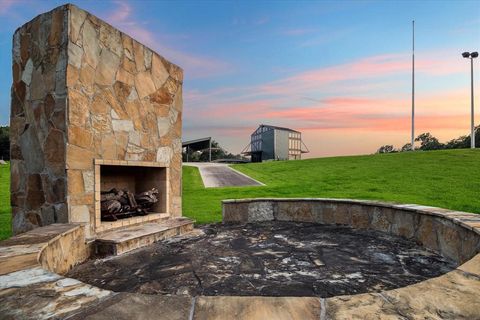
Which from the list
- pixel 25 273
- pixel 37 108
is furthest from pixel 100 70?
pixel 25 273

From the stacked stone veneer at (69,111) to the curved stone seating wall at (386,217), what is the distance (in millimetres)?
2903

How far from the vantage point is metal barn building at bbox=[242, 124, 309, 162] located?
4709 cm

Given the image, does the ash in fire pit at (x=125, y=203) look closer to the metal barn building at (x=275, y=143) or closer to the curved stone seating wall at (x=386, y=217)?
the curved stone seating wall at (x=386, y=217)

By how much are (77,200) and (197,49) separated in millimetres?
5838

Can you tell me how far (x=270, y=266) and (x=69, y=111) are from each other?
3419 mm

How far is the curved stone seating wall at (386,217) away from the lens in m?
3.98

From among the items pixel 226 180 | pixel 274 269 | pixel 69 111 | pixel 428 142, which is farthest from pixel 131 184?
pixel 428 142

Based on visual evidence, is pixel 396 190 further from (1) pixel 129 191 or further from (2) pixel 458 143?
(2) pixel 458 143

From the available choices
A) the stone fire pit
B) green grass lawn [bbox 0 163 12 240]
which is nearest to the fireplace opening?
the stone fire pit

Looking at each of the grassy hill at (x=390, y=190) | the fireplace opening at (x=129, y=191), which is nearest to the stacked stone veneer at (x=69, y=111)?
the fireplace opening at (x=129, y=191)

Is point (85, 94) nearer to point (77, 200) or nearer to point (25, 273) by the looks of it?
point (77, 200)

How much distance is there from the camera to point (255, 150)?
5259cm

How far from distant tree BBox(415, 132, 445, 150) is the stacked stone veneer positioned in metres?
52.6

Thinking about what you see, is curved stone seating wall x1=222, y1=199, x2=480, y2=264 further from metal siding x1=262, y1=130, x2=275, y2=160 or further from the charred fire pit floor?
metal siding x1=262, y1=130, x2=275, y2=160
